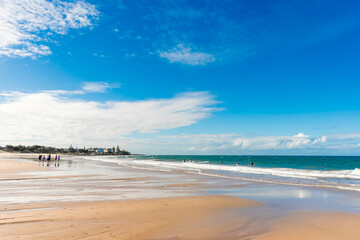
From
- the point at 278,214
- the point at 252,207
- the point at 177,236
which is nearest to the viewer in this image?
the point at 177,236

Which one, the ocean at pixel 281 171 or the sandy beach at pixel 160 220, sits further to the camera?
the ocean at pixel 281 171

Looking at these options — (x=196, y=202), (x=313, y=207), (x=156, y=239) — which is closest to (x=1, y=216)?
(x=156, y=239)

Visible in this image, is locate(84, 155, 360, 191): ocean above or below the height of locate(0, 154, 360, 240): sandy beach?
below

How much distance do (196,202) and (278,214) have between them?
12.4ft

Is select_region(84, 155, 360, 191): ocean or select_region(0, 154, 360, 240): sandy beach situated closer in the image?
select_region(0, 154, 360, 240): sandy beach

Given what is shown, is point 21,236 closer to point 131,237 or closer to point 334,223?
point 131,237

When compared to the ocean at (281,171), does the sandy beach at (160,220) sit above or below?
above

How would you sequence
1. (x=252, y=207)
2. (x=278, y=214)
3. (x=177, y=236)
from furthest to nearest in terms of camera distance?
(x=252, y=207)
(x=278, y=214)
(x=177, y=236)

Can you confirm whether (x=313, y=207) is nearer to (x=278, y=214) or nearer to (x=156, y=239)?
(x=278, y=214)

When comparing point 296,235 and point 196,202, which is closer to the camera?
point 296,235

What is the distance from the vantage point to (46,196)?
39.1 feet

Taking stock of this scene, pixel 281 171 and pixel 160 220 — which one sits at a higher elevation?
pixel 160 220

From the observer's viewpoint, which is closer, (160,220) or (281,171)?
(160,220)

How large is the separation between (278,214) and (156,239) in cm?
564
